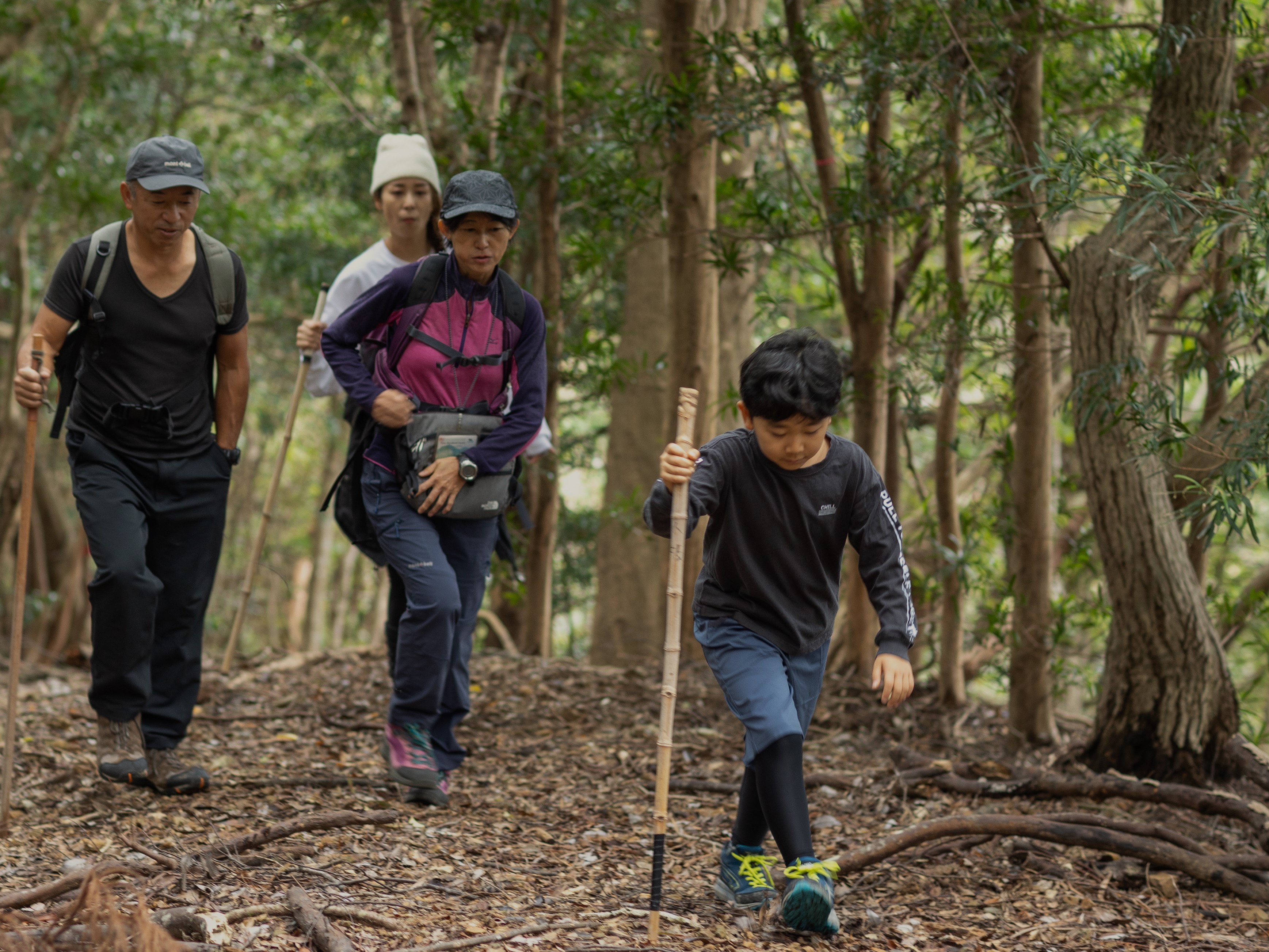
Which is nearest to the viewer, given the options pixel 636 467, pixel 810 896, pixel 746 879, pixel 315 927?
pixel 315 927

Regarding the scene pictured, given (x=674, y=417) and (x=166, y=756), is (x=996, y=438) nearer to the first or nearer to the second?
(x=674, y=417)

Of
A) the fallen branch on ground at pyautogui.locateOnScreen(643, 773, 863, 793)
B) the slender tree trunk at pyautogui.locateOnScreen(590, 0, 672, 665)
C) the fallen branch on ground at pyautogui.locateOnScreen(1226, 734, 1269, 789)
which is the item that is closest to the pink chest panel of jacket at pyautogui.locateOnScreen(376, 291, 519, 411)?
the fallen branch on ground at pyautogui.locateOnScreen(643, 773, 863, 793)

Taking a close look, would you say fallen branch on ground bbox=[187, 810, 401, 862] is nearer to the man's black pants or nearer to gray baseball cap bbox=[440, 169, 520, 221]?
the man's black pants

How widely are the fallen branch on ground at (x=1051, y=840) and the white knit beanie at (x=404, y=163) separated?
320cm

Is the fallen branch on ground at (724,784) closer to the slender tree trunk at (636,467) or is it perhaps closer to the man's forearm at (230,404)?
the man's forearm at (230,404)

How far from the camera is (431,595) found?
4191 millimetres

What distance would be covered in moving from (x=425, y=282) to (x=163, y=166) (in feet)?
3.09

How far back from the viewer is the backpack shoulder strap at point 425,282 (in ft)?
13.9

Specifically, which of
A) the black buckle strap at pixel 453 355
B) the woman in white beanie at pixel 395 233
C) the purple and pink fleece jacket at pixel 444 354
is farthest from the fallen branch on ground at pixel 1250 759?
the woman in white beanie at pixel 395 233

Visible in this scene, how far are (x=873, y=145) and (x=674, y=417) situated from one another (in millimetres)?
2075

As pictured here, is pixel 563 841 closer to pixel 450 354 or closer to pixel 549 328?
pixel 450 354

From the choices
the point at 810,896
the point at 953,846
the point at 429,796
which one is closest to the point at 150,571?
the point at 429,796

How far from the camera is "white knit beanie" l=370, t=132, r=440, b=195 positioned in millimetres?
4996

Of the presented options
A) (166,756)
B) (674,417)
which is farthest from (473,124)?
(166,756)
